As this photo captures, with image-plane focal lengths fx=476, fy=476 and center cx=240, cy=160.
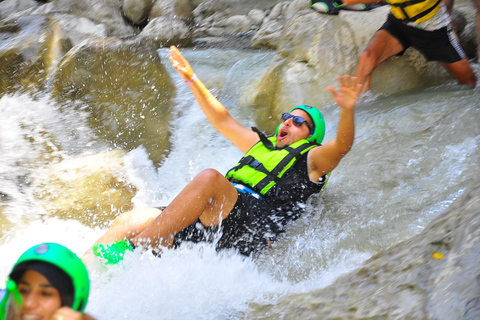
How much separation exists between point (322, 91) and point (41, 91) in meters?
3.10

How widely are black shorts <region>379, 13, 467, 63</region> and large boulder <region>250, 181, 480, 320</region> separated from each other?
10.9ft

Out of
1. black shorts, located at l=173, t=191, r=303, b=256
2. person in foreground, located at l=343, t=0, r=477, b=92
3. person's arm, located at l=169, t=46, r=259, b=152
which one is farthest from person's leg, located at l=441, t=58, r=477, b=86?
black shorts, located at l=173, t=191, r=303, b=256

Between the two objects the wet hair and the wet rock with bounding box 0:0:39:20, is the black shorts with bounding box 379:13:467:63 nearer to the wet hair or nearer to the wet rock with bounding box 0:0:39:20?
the wet hair

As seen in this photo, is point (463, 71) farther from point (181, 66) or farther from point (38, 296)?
point (38, 296)

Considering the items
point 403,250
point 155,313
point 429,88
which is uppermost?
point 403,250

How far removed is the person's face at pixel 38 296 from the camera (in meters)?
1.43

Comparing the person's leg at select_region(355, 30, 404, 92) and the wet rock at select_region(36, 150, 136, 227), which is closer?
the wet rock at select_region(36, 150, 136, 227)

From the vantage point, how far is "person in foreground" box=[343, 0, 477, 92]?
474 cm

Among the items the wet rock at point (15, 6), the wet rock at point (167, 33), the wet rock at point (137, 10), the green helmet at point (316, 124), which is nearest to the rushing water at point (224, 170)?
the green helmet at point (316, 124)

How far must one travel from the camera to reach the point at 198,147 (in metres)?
5.42

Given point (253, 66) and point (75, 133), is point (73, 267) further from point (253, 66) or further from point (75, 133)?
point (253, 66)

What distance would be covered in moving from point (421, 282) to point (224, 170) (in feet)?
11.1

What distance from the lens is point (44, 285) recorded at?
146cm

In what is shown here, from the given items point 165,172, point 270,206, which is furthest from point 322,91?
point 270,206
